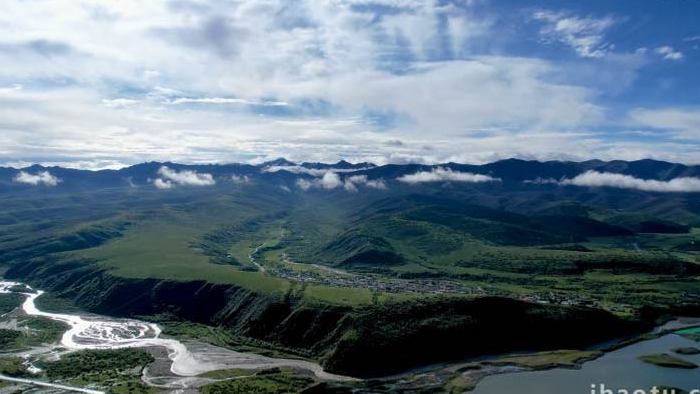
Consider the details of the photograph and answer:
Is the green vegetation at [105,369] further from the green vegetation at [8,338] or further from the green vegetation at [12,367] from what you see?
the green vegetation at [8,338]

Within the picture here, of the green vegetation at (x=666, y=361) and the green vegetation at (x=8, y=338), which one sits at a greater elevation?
the green vegetation at (x=666, y=361)

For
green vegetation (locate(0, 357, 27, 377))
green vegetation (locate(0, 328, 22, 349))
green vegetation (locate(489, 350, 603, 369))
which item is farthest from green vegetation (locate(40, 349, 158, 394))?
green vegetation (locate(489, 350, 603, 369))

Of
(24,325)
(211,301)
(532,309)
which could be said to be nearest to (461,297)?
(532,309)

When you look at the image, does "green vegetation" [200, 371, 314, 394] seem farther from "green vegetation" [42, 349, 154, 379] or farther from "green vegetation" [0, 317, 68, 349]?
"green vegetation" [0, 317, 68, 349]

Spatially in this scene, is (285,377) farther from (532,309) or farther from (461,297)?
Result: (532,309)

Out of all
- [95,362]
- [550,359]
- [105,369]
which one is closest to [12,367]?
[95,362]

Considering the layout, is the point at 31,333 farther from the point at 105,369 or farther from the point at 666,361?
the point at 666,361

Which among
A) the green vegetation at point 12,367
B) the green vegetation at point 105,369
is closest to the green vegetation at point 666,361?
the green vegetation at point 105,369
